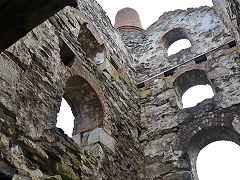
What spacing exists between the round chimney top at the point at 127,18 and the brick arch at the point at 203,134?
7966mm

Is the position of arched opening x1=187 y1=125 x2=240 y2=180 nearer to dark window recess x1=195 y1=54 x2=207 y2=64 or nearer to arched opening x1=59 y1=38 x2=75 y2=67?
dark window recess x1=195 y1=54 x2=207 y2=64

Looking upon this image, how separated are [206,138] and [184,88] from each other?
6.57 ft

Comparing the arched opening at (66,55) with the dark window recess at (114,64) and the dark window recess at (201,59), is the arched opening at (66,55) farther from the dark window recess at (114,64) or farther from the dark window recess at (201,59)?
the dark window recess at (201,59)

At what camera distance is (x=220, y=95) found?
6719mm

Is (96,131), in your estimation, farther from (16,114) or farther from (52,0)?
(52,0)

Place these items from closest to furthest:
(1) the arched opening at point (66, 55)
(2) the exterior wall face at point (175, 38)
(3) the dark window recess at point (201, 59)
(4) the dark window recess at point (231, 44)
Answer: (1) the arched opening at point (66, 55) → (4) the dark window recess at point (231, 44) → (3) the dark window recess at point (201, 59) → (2) the exterior wall face at point (175, 38)

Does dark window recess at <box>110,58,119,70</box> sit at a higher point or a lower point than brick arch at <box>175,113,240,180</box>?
higher

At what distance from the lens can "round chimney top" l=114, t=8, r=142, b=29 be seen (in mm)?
14211

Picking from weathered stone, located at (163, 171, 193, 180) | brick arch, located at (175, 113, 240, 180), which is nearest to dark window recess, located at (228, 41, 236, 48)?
brick arch, located at (175, 113, 240, 180)

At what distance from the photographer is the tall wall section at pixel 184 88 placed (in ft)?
20.3

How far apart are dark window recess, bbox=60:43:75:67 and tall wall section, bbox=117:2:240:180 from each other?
2.87 m

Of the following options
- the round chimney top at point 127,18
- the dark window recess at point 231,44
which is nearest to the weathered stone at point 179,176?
the dark window recess at point 231,44

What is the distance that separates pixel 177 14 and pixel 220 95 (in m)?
4.44

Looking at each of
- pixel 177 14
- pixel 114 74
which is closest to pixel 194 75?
pixel 114 74
